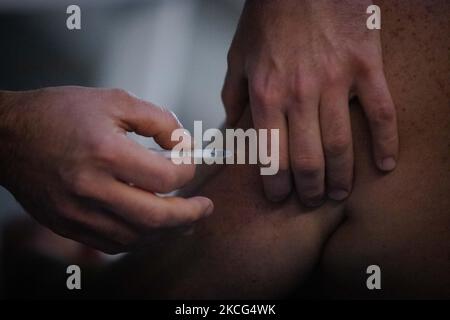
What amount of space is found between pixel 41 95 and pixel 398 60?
526 mm

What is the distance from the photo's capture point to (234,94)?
0.85 metres

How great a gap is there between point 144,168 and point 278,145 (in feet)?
0.63

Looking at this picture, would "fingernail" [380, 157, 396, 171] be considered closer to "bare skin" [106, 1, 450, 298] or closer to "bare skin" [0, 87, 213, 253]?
"bare skin" [106, 1, 450, 298]

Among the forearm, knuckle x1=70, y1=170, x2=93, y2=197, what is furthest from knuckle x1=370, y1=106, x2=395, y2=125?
the forearm

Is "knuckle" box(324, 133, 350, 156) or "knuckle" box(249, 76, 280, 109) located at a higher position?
"knuckle" box(249, 76, 280, 109)

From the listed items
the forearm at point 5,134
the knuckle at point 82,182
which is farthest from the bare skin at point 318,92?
the forearm at point 5,134

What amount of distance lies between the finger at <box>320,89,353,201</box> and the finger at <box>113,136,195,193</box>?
20 centimetres

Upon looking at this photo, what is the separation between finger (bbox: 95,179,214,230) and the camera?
0.66 m

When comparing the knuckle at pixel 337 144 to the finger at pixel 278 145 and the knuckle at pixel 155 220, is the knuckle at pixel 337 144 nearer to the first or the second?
the finger at pixel 278 145

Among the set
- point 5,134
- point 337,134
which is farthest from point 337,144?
point 5,134

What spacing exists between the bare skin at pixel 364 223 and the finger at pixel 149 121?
13 centimetres

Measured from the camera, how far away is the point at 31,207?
77cm
